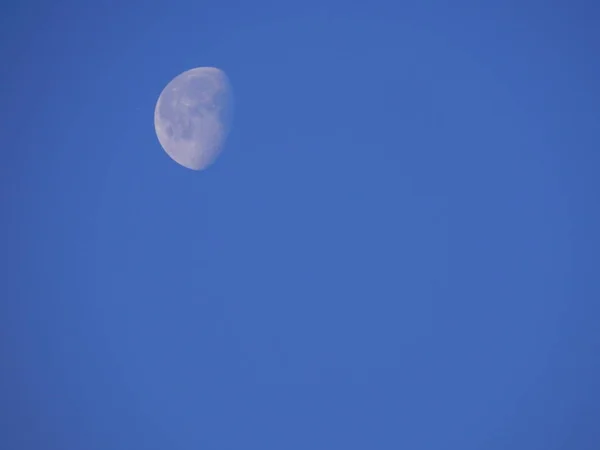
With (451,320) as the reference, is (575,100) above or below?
above

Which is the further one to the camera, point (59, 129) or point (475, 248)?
point (59, 129)

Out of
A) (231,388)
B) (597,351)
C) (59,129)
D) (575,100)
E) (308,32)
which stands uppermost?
(308,32)

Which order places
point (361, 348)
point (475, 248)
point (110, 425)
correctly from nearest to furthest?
point (475, 248) → point (361, 348) → point (110, 425)

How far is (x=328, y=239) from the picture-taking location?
11.3ft

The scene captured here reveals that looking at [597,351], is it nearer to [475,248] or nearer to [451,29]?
[475,248]

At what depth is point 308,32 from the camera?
340cm

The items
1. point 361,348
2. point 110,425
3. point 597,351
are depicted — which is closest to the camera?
point 597,351

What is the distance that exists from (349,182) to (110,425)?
2609 millimetres

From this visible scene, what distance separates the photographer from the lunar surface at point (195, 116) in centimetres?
332

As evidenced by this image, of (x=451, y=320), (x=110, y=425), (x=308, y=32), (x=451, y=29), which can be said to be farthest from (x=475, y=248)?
(x=110, y=425)

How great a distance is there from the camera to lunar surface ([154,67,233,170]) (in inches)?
131

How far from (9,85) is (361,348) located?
326cm

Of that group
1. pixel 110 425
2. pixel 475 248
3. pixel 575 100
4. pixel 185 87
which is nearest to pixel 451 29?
pixel 575 100

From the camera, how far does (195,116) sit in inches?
130
